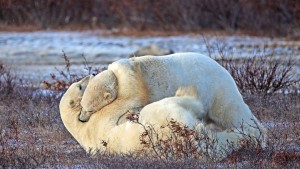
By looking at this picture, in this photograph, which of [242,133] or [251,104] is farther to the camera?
[251,104]

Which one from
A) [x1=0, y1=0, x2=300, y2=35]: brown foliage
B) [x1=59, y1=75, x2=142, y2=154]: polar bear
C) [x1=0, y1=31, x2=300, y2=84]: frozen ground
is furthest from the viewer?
[x1=0, y1=0, x2=300, y2=35]: brown foliage

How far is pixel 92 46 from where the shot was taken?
20.5 metres

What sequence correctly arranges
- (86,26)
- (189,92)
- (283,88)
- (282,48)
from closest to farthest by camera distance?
(189,92)
(283,88)
(282,48)
(86,26)

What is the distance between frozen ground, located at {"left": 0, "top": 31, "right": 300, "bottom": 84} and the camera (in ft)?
58.4

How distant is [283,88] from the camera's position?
1029 cm

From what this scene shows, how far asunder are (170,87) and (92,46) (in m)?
14.6

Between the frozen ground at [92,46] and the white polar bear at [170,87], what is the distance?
33.4 ft

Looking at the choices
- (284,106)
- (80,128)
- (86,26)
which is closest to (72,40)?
(86,26)

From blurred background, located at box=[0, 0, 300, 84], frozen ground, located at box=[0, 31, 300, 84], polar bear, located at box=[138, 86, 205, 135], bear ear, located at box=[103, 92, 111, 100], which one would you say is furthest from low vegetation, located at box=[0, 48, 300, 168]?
blurred background, located at box=[0, 0, 300, 84]

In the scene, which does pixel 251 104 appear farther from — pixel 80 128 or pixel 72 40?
pixel 72 40

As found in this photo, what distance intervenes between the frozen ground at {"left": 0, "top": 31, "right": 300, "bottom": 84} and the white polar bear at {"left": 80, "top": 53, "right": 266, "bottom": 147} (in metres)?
10.2

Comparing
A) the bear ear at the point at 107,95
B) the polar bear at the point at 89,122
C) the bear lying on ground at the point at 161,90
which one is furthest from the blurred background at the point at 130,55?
the bear ear at the point at 107,95

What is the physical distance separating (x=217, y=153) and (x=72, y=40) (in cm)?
1666

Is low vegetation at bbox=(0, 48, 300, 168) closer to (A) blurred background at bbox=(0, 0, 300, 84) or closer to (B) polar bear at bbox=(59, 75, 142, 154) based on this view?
(B) polar bear at bbox=(59, 75, 142, 154)
